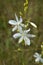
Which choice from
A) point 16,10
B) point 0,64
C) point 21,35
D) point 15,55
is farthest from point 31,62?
point 21,35

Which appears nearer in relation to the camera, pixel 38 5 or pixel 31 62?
pixel 31 62

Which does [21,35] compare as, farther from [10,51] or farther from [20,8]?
[20,8]

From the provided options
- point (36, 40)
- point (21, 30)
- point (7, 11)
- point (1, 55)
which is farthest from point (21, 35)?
point (7, 11)

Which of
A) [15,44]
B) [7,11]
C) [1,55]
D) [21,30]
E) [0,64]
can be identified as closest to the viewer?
[21,30]

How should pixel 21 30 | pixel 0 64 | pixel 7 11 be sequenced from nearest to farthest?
1. pixel 21 30
2. pixel 0 64
3. pixel 7 11

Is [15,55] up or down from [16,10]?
down

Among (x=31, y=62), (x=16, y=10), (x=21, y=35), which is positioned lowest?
(x=31, y=62)

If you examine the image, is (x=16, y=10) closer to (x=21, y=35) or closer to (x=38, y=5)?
(x=38, y=5)
